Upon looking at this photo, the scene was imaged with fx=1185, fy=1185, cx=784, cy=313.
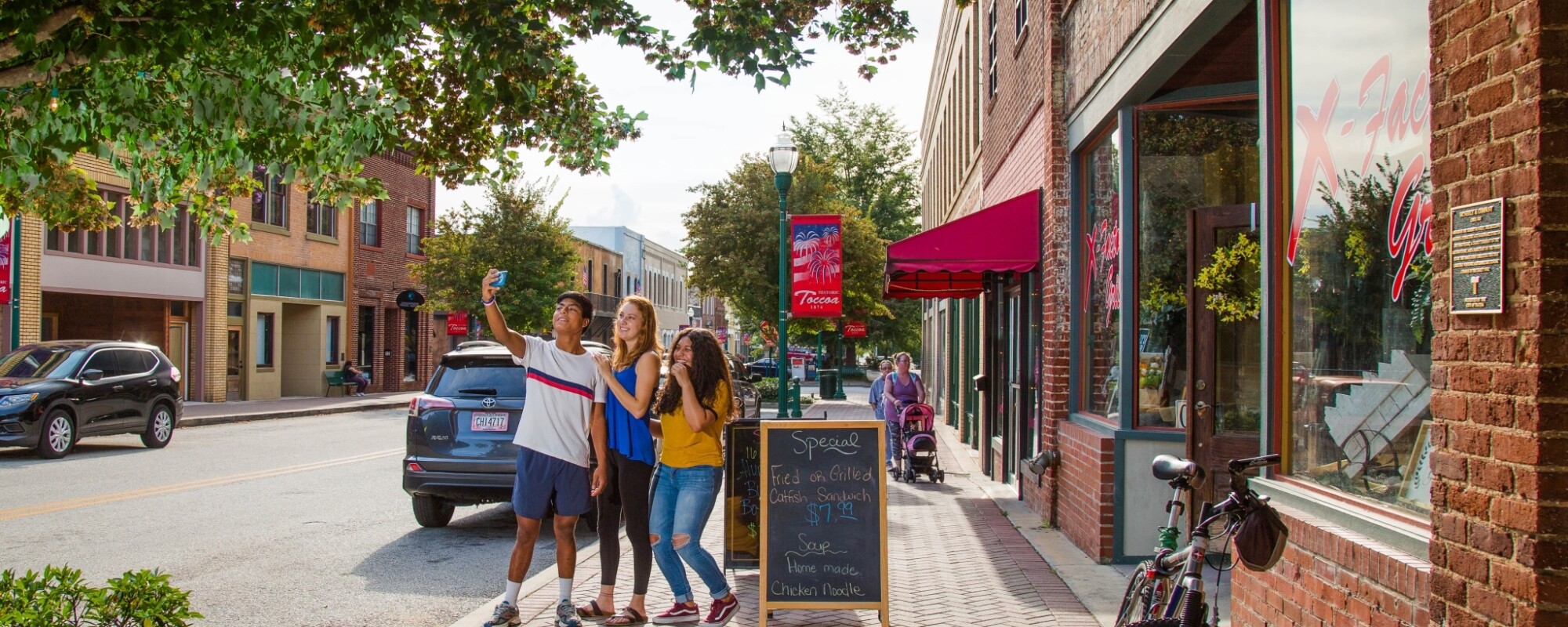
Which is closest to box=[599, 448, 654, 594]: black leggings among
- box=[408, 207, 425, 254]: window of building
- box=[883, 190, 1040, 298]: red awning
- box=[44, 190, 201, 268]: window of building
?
box=[883, 190, 1040, 298]: red awning

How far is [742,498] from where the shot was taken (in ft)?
24.9

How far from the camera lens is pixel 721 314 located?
347ft

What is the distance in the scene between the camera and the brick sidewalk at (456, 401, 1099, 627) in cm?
651

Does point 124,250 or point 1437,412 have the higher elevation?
point 124,250

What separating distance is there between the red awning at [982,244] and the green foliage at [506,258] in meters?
26.7

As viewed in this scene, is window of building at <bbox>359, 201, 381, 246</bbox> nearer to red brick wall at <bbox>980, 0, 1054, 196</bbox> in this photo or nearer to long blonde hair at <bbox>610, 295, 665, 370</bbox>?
red brick wall at <bbox>980, 0, 1054, 196</bbox>

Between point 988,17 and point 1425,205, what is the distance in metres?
11.8

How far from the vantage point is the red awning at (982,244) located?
10.5 m

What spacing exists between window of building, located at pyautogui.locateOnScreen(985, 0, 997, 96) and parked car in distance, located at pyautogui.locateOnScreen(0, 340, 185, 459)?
12.4 metres

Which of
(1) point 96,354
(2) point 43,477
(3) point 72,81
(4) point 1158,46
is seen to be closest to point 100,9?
(3) point 72,81

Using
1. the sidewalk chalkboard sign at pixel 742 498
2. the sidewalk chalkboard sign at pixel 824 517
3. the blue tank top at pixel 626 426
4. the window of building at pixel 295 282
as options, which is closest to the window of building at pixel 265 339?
the window of building at pixel 295 282

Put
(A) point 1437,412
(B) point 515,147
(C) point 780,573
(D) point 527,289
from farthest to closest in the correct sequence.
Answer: (D) point 527,289
(B) point 515,147
(C) point 780,573
(A) point 1437,412

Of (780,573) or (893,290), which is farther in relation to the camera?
(893,290)

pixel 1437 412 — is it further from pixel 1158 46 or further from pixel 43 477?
pixel 43 477
